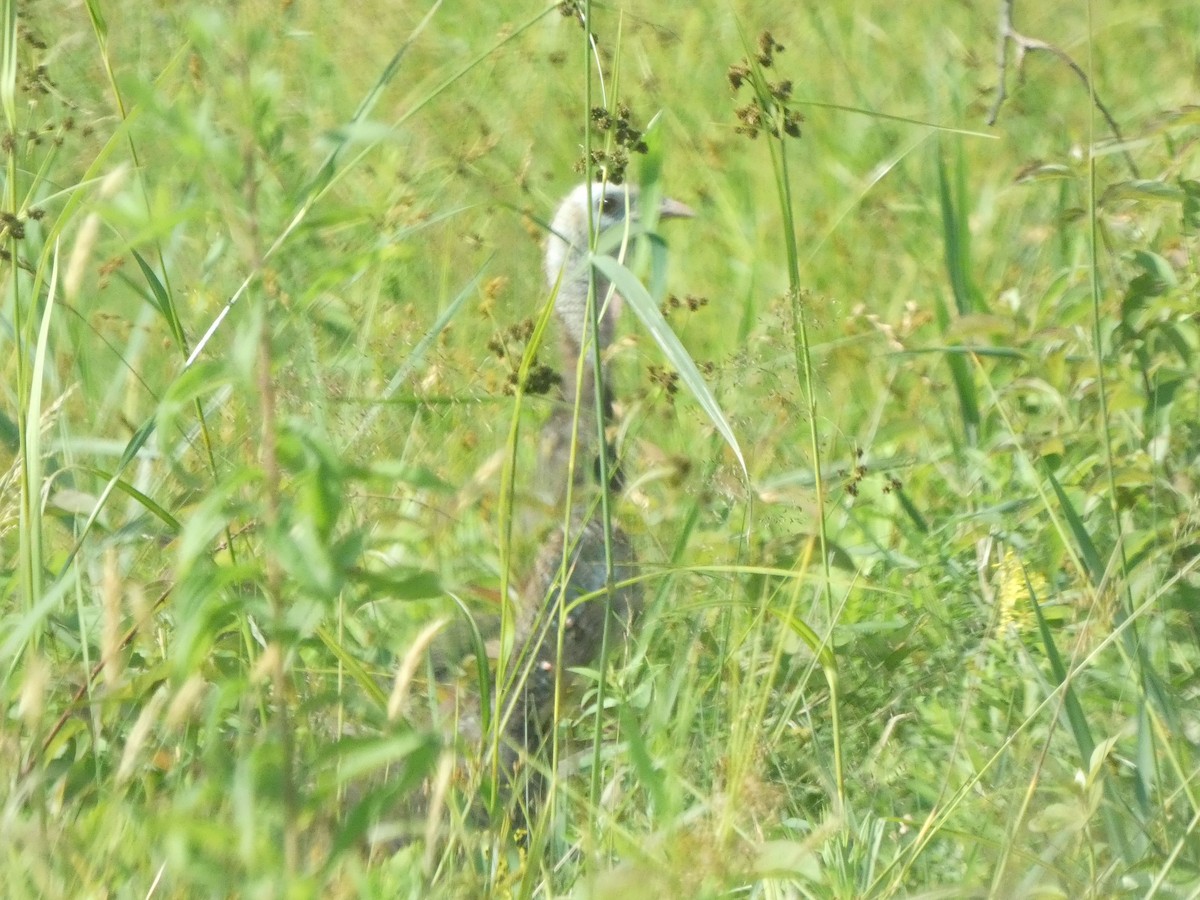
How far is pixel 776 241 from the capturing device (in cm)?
520

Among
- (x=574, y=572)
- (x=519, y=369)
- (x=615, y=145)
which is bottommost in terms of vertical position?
(x=574, y=572)

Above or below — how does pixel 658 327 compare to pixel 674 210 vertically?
above

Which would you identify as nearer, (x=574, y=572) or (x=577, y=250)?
(x=574, y=572)

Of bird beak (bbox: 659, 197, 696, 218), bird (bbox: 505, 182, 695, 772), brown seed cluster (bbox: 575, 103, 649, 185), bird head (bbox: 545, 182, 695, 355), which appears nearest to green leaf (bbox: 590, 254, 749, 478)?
brown seed cluster (bbox: 575, 103, 649, 185)

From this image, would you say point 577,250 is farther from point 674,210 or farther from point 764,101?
point 764,101

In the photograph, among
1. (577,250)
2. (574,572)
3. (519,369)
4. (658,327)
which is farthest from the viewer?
(577,250)

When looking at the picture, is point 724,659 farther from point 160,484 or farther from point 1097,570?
point 160,484

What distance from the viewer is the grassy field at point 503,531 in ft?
5.23

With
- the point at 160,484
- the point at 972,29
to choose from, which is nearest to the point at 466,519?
the point at 160,484

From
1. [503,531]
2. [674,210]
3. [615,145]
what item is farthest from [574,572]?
[674,210]

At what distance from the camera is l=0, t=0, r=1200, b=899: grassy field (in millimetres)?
1595

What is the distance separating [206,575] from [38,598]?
711mm

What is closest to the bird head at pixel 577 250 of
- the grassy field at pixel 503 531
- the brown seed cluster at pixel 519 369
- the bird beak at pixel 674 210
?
the bird beak at pixel 674 210

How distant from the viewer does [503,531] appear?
2.22m
